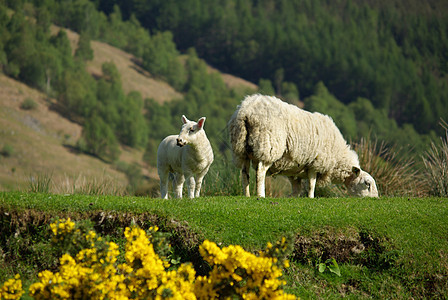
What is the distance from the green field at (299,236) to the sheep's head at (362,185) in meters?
3.92

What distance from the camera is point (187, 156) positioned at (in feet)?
32.9

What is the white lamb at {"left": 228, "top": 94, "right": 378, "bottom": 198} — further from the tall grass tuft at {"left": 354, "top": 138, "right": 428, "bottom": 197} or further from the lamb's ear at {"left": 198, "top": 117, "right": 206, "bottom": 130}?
the tall grass tuft at {"left": 354, "top": 138, "right": 428, "bottom": 197}

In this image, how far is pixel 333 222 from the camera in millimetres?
8188

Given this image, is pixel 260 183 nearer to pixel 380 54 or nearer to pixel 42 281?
pixel 42 281

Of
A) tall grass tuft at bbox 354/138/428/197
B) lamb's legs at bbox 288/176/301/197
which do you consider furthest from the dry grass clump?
tall grass tuft at bbox 354/138/428/197

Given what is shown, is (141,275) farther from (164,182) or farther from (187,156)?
(164,182)

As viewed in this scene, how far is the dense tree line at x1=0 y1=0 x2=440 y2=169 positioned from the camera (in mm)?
110438

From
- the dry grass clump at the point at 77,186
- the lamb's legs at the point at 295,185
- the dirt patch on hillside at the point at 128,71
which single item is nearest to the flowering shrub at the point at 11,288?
the dry grass clump at the point at 77,186

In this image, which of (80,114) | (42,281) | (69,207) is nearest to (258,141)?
(69,207)

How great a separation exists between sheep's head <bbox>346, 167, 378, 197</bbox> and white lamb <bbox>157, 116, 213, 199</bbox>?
4380 millimetres

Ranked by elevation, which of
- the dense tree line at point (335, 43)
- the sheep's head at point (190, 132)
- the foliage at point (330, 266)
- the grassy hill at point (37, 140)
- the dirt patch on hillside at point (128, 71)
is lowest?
the grassy hill at point (37, 140)

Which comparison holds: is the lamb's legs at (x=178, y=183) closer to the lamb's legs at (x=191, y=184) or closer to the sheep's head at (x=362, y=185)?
the lamb's legs at (x=191, y=184)

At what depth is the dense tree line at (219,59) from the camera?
11044cm

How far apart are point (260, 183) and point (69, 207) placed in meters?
4.52
